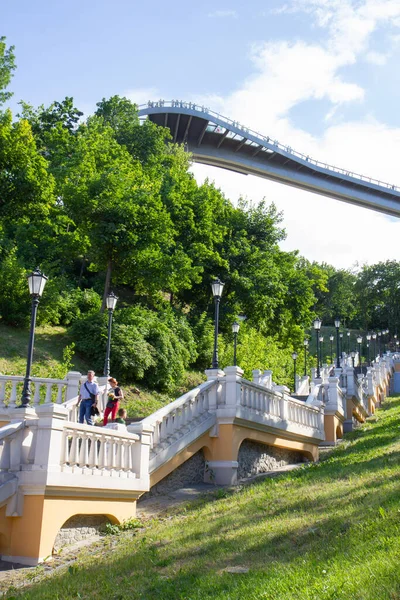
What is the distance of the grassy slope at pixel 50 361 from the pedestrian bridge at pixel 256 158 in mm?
40041

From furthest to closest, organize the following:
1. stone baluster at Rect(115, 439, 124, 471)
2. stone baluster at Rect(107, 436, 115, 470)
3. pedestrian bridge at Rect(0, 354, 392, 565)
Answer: stone baluster at Rect(115, 439, 124, 471) < stone baluster at Rect(107, 436, 115, 470) < pedestrian bridge at Rect(0, 354, 392, 565)

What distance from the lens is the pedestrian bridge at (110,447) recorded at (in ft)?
31.4

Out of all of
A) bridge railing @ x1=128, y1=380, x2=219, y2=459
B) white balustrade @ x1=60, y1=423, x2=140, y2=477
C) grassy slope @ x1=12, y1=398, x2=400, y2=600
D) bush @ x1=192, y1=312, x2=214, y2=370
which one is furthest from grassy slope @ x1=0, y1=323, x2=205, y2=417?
grassy slope @ x1=12, y1=398, x2=400, y2=600

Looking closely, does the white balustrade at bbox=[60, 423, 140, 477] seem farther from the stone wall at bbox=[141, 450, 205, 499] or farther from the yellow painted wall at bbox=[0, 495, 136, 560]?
the stone wall at bbox=[141, 450, 205, 499]

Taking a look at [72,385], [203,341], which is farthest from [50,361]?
[203,341]

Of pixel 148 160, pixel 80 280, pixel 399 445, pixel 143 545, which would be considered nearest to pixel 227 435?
pixel 399 445

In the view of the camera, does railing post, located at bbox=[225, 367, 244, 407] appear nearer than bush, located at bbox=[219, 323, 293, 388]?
Yes

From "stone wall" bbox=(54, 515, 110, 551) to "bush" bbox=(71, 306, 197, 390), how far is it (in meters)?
17.2

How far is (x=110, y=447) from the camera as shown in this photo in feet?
37.6

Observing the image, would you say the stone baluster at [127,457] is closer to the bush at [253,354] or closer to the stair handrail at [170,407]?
the stair handrail at [170,407]

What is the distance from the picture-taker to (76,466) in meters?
10.4

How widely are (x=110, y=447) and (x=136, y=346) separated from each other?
18.3 m

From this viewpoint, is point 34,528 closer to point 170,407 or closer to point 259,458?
point 170,407

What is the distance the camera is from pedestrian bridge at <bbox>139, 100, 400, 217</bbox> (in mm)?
67438
